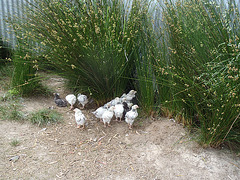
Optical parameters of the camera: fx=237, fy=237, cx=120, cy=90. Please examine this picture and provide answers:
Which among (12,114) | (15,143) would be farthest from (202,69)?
(12,114)

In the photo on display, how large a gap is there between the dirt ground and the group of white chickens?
0.11 metres

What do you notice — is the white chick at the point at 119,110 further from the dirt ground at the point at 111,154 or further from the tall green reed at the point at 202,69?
the tall green reed at the point at 202,69

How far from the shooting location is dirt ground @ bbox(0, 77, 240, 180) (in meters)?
1.97

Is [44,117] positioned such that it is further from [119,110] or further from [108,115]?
[119,110]

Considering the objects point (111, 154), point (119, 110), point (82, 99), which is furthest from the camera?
point (82, 99)

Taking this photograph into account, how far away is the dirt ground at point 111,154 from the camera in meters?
1.97

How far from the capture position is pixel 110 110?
255cm

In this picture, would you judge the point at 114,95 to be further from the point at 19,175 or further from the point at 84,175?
the point at 19,175

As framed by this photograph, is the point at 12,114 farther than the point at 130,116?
Yes

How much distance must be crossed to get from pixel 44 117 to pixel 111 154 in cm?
94

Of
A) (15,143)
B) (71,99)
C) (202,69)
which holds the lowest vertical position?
(15,143)

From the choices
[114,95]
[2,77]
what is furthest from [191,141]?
[2,77]

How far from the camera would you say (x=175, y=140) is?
91.6 inches

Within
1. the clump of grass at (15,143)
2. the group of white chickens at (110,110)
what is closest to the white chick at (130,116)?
the group of white chickens at (110,110)
